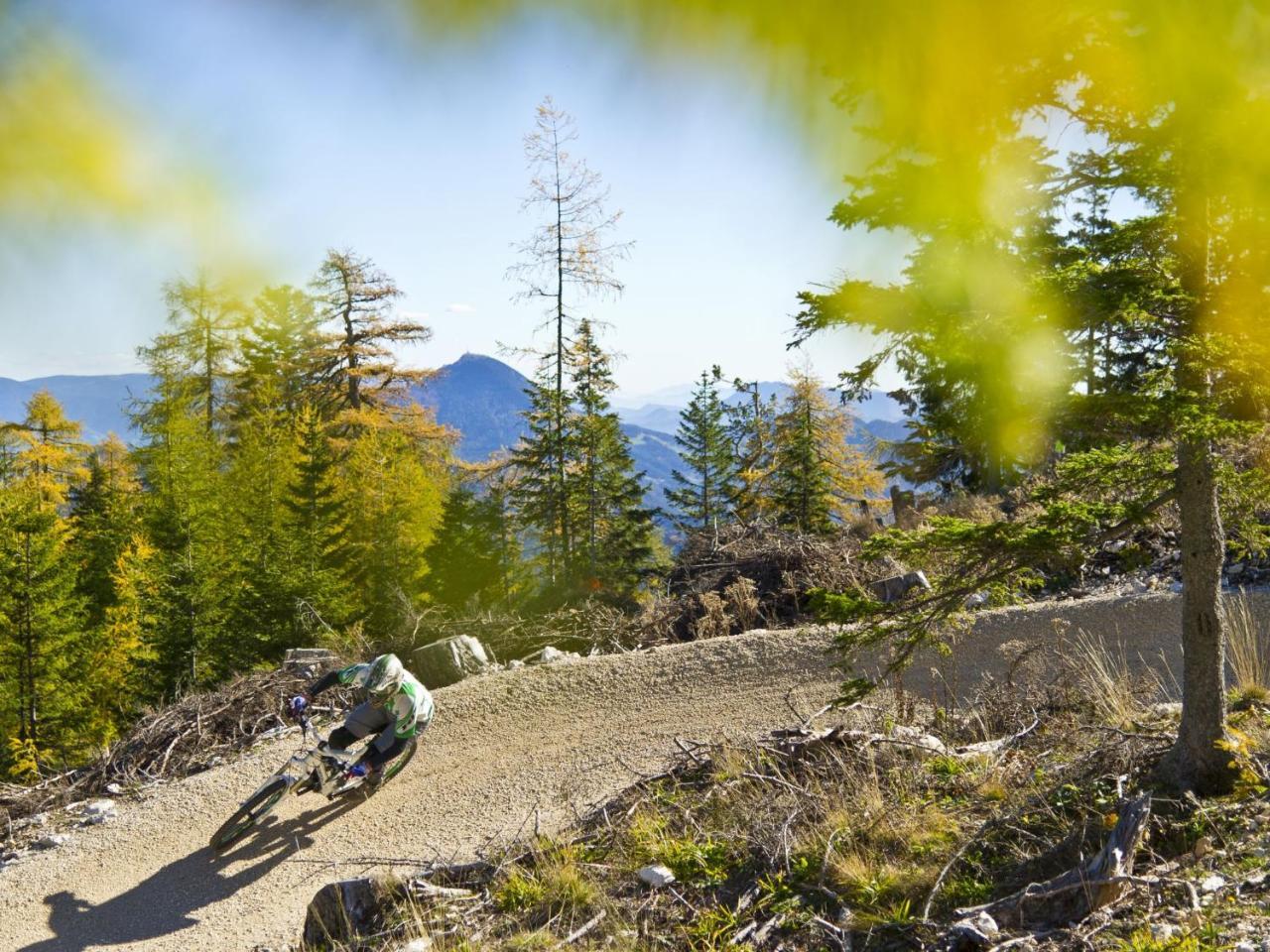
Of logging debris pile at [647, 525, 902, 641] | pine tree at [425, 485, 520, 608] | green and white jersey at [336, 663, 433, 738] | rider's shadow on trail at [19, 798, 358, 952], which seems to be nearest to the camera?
rider's shadow on trail at [19, 798, 358, 952]

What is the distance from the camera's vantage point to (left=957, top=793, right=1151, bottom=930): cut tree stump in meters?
3.44

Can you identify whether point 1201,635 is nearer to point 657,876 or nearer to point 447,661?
point 657,876

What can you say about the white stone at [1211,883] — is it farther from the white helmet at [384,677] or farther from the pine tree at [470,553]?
the pine tree at [470,553]

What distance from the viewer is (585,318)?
898 inches

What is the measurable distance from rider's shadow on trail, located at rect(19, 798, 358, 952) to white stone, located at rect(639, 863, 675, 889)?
10.7 feet

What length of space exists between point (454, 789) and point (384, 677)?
1730 mm

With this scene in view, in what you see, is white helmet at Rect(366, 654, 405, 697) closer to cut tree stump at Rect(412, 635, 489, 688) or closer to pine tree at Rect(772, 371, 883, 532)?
cut tree stump at Rect(412, 635, 489, 688)

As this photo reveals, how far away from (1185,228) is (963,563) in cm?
191

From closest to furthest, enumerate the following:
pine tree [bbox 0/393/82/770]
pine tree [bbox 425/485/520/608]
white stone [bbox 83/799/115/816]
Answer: white stone [bbox 83/799/115/816] → pine tree [bbox 0/393/82/770] → pine tree [bbox 425/485/520/608]

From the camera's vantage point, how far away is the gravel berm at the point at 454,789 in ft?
23.7

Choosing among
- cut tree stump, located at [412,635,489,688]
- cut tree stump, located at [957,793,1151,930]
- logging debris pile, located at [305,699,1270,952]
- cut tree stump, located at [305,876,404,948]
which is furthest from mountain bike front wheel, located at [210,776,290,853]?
cut tree stump, located at [957,793,1151,930]

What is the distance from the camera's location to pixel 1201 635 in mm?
4199

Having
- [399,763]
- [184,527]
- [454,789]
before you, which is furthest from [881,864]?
[184,527]

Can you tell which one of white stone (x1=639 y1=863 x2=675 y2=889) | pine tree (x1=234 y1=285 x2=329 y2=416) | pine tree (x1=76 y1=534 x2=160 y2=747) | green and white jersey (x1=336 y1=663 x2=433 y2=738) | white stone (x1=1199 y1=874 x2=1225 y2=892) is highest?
pine tree (x1=234 y1=285 x2=329 y2=416)
